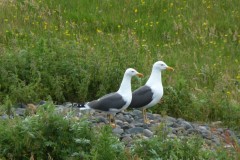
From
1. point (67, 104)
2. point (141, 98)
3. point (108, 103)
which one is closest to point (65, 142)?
point (108, 103)

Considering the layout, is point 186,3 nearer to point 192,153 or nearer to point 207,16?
point 207,16

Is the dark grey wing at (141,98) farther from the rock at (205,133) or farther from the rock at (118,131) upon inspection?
the rock at (205,133)

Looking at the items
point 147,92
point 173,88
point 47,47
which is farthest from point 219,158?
point 47,47

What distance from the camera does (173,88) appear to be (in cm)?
1211

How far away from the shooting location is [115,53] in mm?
12961

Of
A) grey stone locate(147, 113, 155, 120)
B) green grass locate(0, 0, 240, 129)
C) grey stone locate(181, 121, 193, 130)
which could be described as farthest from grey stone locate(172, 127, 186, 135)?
green grass locate(0, 0, 240, 129)

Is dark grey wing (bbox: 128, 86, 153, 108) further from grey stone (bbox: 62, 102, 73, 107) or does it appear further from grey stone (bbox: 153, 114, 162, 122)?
grey stone (bbox: 62, 102, 73, 107)

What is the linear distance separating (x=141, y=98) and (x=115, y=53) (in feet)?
7.17

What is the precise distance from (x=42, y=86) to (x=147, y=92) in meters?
1.88

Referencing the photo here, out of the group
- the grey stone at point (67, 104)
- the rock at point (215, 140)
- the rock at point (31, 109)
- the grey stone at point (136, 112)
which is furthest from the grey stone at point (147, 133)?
the grey stone at point (67, 104)

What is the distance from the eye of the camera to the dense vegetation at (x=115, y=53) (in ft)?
38.7

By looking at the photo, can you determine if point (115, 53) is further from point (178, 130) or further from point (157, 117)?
point (178, 130)

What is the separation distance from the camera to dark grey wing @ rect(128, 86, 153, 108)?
10.9 m

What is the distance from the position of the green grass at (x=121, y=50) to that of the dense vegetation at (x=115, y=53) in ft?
0.05
